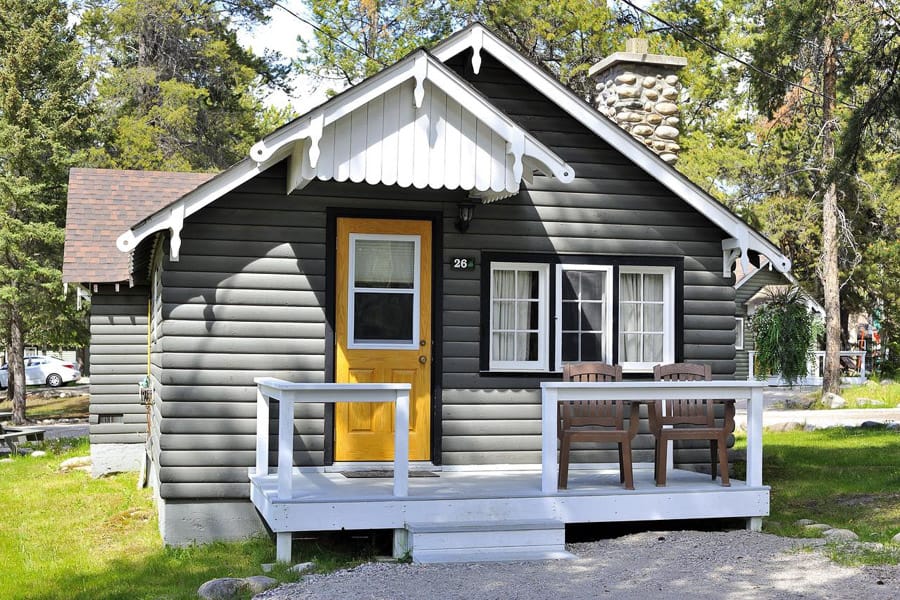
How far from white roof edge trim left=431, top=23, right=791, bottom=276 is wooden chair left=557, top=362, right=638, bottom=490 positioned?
2054 mm

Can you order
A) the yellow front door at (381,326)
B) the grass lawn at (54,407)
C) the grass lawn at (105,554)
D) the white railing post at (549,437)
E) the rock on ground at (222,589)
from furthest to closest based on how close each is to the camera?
the grass lawn at (54,407) < the yellow front door at (381,326) < the white railing post at (549,437) < the grass lawn at (105,554) < the rock on ground at (222,589)

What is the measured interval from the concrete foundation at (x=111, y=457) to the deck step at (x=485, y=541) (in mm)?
7872

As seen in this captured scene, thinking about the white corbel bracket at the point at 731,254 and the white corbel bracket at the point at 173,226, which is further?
the white corbel bracket at the point at 731,254

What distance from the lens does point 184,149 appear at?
28.5m

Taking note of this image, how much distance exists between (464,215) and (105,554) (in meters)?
4.27

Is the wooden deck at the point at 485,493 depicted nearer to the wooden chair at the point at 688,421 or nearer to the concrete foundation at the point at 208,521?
the wooden chair at the point at 688,421

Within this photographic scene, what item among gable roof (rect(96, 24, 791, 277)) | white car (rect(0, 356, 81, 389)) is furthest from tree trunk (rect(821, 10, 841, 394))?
white car (rect(0, 356, 81, 389))

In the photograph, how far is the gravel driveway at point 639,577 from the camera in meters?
6.48

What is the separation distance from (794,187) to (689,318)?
24.3m

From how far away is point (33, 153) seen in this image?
23938 millimetres

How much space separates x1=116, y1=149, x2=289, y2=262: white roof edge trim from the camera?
8.70 metres

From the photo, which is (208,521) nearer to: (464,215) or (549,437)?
(549,437)

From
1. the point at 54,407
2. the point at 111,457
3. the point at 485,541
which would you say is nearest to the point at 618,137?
the point at 485,541

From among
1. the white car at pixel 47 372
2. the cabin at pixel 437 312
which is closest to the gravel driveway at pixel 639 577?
the cabin at pixel 437 312
